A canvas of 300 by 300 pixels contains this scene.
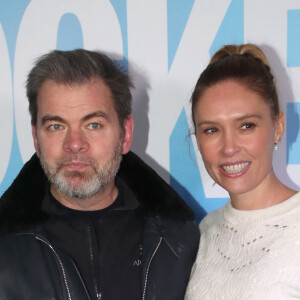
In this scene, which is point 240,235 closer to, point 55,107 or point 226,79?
point 226,79

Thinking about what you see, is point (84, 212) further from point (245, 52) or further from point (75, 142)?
point (245, 52)

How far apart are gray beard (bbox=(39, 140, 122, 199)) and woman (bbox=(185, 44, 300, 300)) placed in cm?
39

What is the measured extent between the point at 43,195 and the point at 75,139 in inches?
10.5

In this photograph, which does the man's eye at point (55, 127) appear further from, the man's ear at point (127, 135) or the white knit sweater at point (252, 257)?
the white knit sweater at point (252, 257)

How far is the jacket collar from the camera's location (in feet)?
5.10

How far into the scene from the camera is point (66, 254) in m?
1.52

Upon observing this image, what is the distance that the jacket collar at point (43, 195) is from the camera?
61.2 inches

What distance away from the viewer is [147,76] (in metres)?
2.38

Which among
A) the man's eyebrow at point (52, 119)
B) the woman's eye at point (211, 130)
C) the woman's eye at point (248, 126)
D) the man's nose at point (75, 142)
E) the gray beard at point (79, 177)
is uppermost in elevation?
the man's eyebrow at point (52, 119)

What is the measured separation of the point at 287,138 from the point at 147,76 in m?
0.82

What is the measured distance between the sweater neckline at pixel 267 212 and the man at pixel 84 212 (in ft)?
0.83

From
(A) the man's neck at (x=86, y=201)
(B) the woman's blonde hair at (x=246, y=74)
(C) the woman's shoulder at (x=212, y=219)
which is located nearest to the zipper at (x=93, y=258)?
(A) the man's neck at (x=86, y=201)

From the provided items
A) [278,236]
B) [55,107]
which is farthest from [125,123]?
[278,236]

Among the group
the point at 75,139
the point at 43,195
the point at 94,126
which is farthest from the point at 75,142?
the point at 43,195
